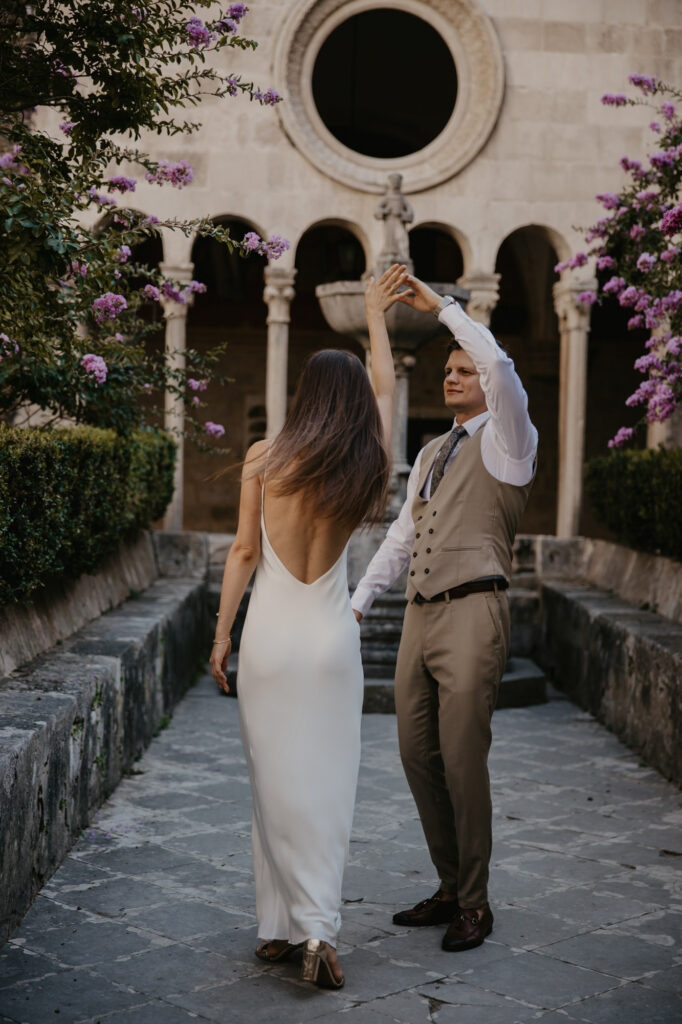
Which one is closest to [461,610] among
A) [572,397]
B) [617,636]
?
[617,636]

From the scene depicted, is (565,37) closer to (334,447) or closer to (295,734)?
(334,447)

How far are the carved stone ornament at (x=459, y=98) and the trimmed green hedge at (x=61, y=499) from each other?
3.97 m

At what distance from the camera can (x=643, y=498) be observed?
26.3 feet

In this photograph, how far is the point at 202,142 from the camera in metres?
10.5

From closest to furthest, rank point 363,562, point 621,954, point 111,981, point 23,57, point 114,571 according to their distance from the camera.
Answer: point 111,981
point 621,954
point 23,57
point 114,571
point 363,562

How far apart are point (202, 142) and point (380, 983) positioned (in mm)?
8597

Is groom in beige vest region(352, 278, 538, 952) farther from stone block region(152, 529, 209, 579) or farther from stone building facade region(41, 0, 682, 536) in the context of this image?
stone building facade region(41, 0, 682, 536)

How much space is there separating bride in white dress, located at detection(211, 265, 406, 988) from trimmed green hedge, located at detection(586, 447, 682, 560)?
167 inches

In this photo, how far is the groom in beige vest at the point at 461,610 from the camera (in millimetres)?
3490

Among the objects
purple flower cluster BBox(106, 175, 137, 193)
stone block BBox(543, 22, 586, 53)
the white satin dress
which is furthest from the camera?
stone block BBox(543, 22, 586, 53)

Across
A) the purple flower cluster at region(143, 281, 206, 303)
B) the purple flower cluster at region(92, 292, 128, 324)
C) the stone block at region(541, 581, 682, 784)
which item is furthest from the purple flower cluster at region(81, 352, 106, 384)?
the stone block at region(541, 581, 682, 784)

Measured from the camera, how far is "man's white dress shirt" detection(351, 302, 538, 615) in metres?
3.42

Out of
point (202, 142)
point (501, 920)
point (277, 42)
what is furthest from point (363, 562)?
point (501, 920)

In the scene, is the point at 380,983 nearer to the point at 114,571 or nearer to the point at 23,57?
the point at 23,57
